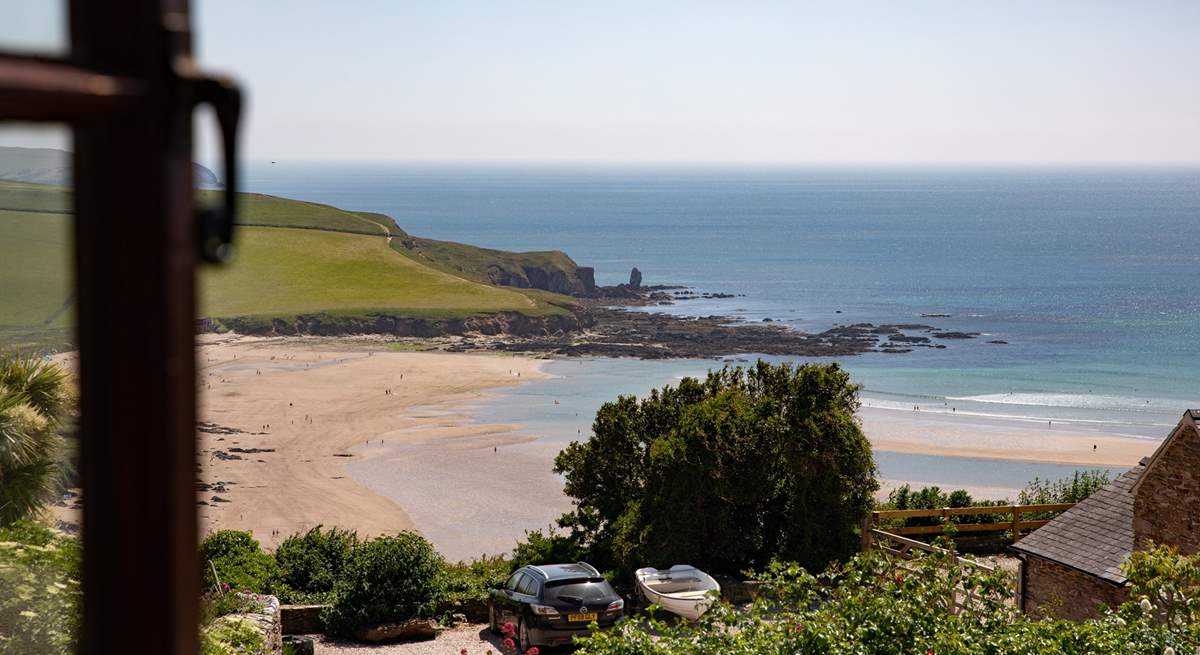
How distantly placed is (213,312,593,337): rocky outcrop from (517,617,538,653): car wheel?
61.4m

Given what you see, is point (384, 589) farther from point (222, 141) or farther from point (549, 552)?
point (222, 141)

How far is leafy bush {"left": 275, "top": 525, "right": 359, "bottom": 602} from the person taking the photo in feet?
59.9

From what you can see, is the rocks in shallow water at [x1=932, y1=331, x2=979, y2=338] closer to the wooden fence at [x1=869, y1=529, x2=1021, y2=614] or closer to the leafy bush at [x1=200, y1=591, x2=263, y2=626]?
the wooden fence at [x1=869, y1=529, x2=1021, y2=614]

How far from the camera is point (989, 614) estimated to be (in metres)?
9.91

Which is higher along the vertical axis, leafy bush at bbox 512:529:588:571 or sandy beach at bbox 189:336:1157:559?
leafy bush at bbox 512:529:588:571

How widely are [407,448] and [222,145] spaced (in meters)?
42.8

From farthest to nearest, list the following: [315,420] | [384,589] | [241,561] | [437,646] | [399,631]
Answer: [315,420], [241,561], [384,589], [399,631], [437,646]

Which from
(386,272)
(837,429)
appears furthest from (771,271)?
(837,429)

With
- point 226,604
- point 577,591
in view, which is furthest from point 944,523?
point 226,604

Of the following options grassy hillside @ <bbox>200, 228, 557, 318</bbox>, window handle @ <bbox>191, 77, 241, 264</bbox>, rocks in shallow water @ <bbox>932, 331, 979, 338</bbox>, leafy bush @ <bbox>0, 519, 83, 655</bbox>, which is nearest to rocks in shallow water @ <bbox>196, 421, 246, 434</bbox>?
grassy hillside @ <bbox>200, 228, 557, 318</bbox>

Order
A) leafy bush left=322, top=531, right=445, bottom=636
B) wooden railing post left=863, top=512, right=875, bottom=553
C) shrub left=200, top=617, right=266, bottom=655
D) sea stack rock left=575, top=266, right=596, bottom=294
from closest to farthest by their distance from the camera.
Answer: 1. shrub left=200, top=617, right=266, bottom=655
2. leafy bush left=322, top=531, right=445, bottom=636
3. wooden railing post left=863, top=512, right=875, bottom=553
4. sea stack rock left=575, top=266, right=596, bottom=294

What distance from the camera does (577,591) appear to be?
15516 mm

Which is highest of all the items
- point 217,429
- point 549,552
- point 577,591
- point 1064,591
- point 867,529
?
point 1064,591

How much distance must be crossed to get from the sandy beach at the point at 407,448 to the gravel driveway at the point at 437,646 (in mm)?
11486
